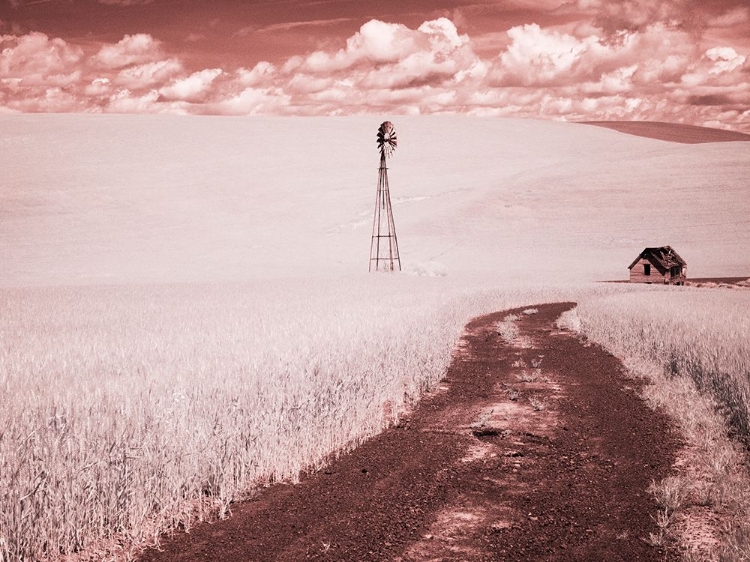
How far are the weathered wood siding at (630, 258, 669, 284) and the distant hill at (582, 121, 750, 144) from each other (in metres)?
113

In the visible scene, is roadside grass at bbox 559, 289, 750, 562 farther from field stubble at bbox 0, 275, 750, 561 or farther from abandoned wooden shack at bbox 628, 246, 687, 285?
abandoned wooden shack at bbox 628, 246, 687, 285

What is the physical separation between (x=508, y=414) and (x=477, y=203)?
66917 mm

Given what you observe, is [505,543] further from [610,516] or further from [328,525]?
[328,525]

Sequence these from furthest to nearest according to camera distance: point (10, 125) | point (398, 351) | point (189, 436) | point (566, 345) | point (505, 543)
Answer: point (10, 125) < point (566, 345) < point (398, 351) < point (189, 436) < point (505, 543)

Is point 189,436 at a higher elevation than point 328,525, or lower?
higher

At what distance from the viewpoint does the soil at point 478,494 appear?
17.3 feet

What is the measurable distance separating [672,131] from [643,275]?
13670 centimetres

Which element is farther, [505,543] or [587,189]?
[587,189]

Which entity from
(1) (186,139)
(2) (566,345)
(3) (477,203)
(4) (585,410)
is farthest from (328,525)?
(1) (186,139)

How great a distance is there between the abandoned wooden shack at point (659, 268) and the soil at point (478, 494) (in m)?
42.1

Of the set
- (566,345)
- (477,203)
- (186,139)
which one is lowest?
(566,345)

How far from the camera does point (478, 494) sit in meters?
6.45

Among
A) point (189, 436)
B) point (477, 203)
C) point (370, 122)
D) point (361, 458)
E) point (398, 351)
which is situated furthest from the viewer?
point (370, 122)

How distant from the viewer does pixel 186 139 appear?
344ft
